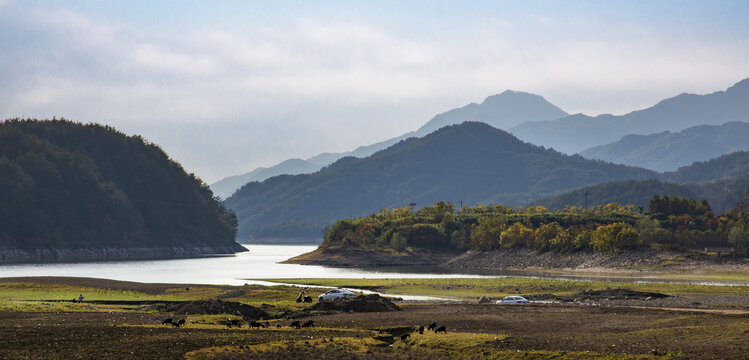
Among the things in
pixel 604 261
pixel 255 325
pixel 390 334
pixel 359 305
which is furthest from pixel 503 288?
pixel 604 261

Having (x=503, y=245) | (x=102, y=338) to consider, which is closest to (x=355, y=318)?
(x=102, y=338)

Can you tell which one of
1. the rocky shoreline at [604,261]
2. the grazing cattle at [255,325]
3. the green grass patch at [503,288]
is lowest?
the green grass patch at [503,288]

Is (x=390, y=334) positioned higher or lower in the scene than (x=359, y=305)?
lower

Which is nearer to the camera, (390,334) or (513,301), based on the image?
(390,334)

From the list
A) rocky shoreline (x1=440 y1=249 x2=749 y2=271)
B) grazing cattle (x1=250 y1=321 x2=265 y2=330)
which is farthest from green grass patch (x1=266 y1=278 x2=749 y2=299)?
rocky shoreline (x1=440 y1=249 x2=749 y2=271)

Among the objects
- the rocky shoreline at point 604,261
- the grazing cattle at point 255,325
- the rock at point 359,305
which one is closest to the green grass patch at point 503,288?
the rock at point 359,305

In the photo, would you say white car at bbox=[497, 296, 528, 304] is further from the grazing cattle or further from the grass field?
the grazing cattle

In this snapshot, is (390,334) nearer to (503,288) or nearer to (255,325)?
(255,325)

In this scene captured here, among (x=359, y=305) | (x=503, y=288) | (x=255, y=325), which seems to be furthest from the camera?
(x=503, y=288)

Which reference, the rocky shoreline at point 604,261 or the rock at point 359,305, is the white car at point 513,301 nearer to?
the rock at point 359,305

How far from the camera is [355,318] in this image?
57.9 m

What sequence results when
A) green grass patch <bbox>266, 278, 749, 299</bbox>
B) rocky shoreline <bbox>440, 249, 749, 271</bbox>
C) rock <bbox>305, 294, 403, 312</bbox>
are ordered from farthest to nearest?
rocky shoreline <bbox>440, 249, 749, 271</bbox>
green grass patch <bbox>266, 278, 749, 299</bbox>
rock <bbox>305, 294, 403, 312</bbox>

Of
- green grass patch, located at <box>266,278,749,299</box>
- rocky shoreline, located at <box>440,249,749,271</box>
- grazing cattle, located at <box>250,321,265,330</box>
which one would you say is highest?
rocky shoreline, located at <box>440,249,749,271</box>

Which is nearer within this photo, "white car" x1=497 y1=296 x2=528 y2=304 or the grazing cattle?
the grazing cattle
